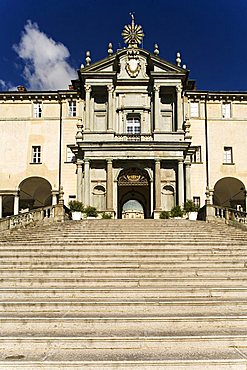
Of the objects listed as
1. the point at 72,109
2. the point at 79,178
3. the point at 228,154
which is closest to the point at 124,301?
the point at 79,178

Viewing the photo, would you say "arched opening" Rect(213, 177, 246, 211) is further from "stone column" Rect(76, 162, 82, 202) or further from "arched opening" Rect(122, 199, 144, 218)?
"stone column" Rect(76, 162, 82, 202)

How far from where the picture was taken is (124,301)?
10.4 meters

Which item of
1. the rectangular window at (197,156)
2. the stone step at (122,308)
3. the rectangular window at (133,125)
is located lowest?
the stone step at (122,308)

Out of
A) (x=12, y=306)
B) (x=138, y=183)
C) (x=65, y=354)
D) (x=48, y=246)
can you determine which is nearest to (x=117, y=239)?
(x=48, y=246)

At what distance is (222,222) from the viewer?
25125 millimetres

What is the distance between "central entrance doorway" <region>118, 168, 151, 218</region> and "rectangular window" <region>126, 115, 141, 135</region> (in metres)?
4.88

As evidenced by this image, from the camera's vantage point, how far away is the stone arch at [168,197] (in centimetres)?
3606

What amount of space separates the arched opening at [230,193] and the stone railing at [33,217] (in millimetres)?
19722

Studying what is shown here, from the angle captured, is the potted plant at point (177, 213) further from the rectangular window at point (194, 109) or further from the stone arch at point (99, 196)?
the rectangular window at point (194, 109)

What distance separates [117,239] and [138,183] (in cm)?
1846

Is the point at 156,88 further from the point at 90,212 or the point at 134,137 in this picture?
the point at 90,212

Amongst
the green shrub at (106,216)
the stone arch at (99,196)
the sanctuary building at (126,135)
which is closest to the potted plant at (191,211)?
the sanctuary building at (126,135)

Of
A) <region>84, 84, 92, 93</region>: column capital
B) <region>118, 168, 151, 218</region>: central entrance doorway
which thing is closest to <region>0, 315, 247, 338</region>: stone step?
<region>118, 168, 151, 218</region>: central entrance doorway

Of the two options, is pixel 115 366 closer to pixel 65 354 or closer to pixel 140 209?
pixel 65 354
